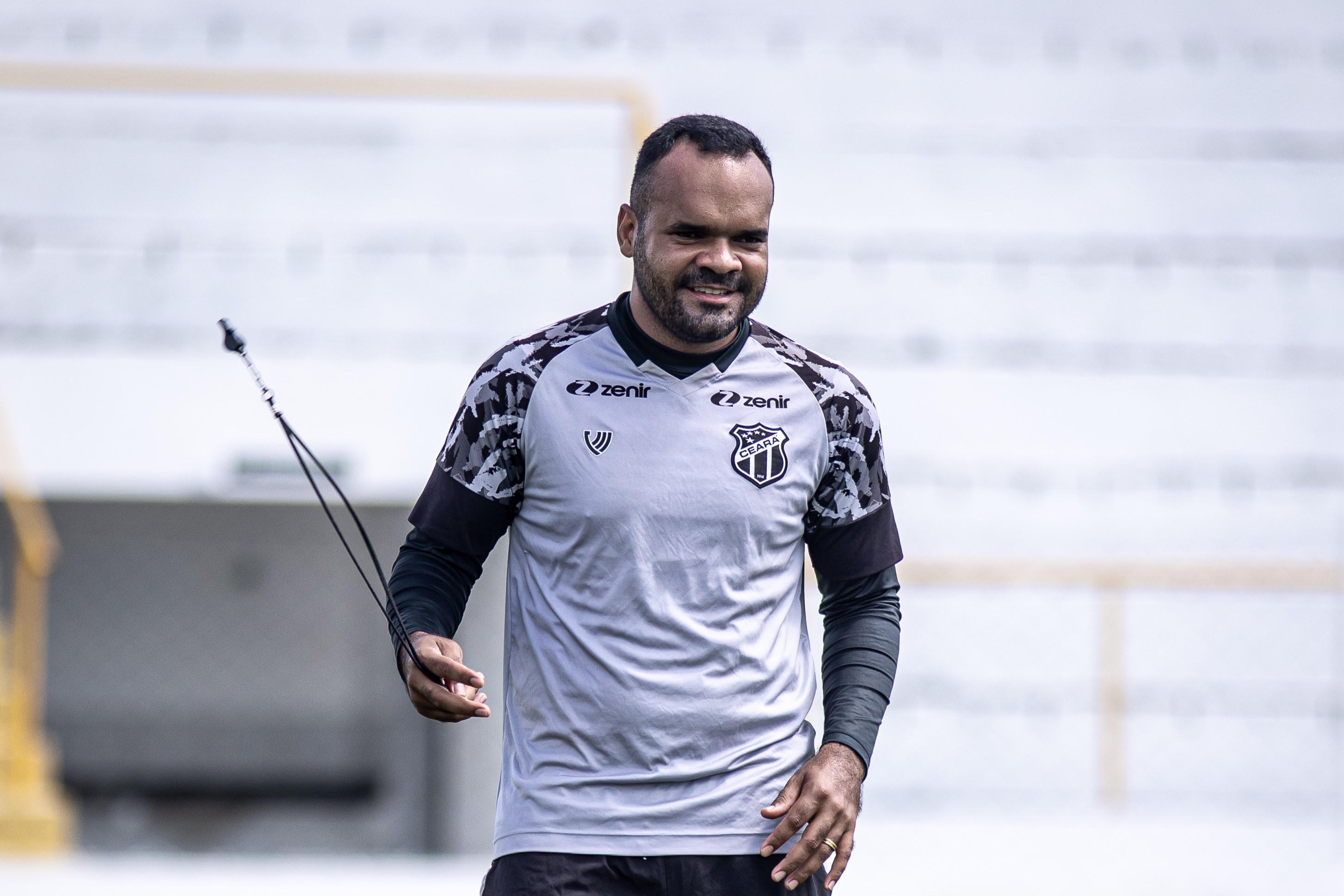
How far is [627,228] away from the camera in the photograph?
1.75 metres

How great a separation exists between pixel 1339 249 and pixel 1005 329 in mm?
1605

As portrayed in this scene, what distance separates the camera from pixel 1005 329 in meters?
7.30

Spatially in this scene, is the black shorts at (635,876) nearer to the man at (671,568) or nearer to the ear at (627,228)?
the man at (671,568)

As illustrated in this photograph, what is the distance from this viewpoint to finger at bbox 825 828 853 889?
5.21 feet

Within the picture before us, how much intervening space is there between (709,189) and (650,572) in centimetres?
41

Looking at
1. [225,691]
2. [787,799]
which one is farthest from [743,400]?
[225,691]

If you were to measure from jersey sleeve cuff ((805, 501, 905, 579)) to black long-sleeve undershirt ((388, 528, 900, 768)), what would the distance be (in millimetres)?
17

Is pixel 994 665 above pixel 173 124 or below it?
below

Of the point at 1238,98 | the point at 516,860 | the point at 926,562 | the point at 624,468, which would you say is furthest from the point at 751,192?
the point at 1238,98

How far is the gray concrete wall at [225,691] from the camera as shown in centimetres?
656

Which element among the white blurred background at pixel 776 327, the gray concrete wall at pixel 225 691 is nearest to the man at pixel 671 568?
the white blurred background at pixel 776 327

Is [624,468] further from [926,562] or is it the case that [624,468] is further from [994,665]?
[994,665]

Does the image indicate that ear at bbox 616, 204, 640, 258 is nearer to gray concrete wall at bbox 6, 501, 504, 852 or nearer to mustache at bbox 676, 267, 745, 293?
mustache at bbox 676, 267, 745, 293

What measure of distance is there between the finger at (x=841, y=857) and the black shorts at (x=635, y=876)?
2.1 inches
